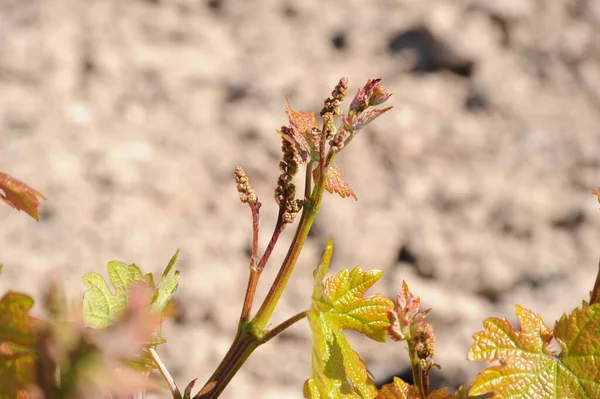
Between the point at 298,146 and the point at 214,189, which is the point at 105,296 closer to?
the point at 298,146

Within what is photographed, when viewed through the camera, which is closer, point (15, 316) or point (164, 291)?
point (15, 316)

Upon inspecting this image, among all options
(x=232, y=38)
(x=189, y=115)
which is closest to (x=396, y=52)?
(x=232, y=38)

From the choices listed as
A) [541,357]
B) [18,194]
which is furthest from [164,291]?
[541,357]

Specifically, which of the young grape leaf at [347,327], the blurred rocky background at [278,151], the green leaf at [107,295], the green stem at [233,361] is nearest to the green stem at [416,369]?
the young grape leaf at [347,327]

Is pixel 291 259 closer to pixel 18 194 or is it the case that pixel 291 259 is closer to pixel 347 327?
pixel 347 327

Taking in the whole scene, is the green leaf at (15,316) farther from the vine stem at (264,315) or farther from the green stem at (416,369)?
the green stem at (416,369)

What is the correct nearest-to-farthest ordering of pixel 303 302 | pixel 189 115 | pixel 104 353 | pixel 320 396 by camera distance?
pixel 104 353, pixel 320 396, pixel 303 302, pixel 189 115

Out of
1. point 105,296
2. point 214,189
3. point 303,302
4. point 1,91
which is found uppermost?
point 1,91
